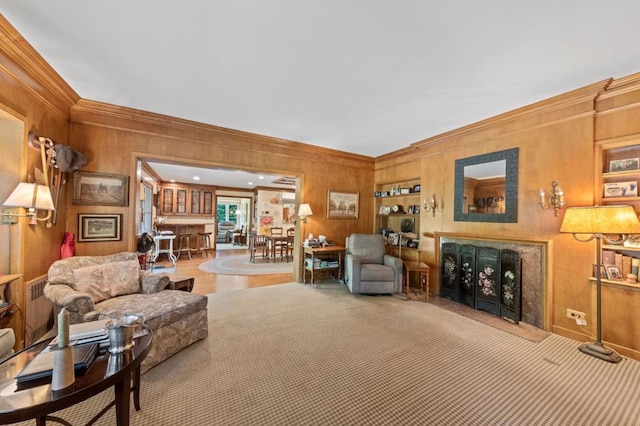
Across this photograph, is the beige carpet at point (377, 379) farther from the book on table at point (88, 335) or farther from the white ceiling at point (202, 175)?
the white ceiling at point (202, 175)

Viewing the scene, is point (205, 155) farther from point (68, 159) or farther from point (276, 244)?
point (276, 244)

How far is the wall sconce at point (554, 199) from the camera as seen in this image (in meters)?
2.86

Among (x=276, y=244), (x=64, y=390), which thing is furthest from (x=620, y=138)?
(x=276, y=244)

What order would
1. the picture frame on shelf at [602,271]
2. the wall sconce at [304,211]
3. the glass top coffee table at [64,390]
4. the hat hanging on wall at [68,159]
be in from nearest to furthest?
the glass top coffee table at [64,390] < the picture frame on shelf at [602,271] < the hat hanging on wall at [68,159] < the wall sconce at [304,211]

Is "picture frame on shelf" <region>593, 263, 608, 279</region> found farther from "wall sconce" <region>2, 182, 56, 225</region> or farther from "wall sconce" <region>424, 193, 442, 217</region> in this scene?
"wall sconce" <region>2, 182, 56, 225</region>

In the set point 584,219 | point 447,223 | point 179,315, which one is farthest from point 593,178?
point 179,315

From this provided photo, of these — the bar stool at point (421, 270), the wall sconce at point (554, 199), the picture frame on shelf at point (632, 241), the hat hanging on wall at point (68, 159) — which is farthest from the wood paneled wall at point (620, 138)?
the hat hanging on wall at point (68, 159)

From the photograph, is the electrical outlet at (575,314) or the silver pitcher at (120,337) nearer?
the silver pitcher at (120,337)

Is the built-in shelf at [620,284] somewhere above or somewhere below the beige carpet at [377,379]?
above

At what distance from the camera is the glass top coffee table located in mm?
1036

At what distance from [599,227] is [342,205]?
3.73 meters

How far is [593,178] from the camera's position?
269 cm

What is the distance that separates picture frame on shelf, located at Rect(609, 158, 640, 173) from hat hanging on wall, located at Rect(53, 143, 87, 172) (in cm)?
602

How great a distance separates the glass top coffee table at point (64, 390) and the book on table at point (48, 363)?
0.03 meters
